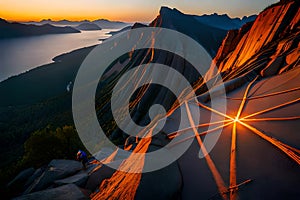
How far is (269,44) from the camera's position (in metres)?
18.7

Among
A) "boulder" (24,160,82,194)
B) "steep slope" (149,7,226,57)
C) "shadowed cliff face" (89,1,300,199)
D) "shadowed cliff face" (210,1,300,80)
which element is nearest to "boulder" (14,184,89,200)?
"shadowed cliff face" (89,1,300,199)

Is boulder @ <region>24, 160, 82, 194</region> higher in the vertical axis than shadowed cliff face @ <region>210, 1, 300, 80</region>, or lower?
lower

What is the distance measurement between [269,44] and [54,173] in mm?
20716

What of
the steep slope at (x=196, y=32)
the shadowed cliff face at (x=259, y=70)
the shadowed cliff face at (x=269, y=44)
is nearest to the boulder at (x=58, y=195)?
the shadowed cliff face at (x=259, y=70)

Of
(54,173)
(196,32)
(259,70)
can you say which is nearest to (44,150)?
(54,173)

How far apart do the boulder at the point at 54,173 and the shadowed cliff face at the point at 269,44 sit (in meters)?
12.9

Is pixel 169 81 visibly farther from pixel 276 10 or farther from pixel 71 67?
pixel 71 67

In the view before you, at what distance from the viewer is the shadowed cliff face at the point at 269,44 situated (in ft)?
42.3

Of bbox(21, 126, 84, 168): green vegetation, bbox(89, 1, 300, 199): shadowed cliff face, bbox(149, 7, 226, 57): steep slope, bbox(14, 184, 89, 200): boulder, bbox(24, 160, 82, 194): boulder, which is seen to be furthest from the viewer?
bbox(149, 7, 226, 57): steep slope

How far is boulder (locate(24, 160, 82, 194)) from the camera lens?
12836 mm

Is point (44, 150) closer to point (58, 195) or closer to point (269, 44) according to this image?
point (58, 195)

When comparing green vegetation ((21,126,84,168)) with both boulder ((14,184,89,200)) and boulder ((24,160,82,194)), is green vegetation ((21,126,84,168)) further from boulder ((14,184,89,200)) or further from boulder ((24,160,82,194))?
boulder ((14,184,89,200))

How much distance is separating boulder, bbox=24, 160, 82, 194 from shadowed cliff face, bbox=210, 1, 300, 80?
1293 centimetres

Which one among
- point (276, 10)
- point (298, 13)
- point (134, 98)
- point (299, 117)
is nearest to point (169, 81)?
point (134, 98)
